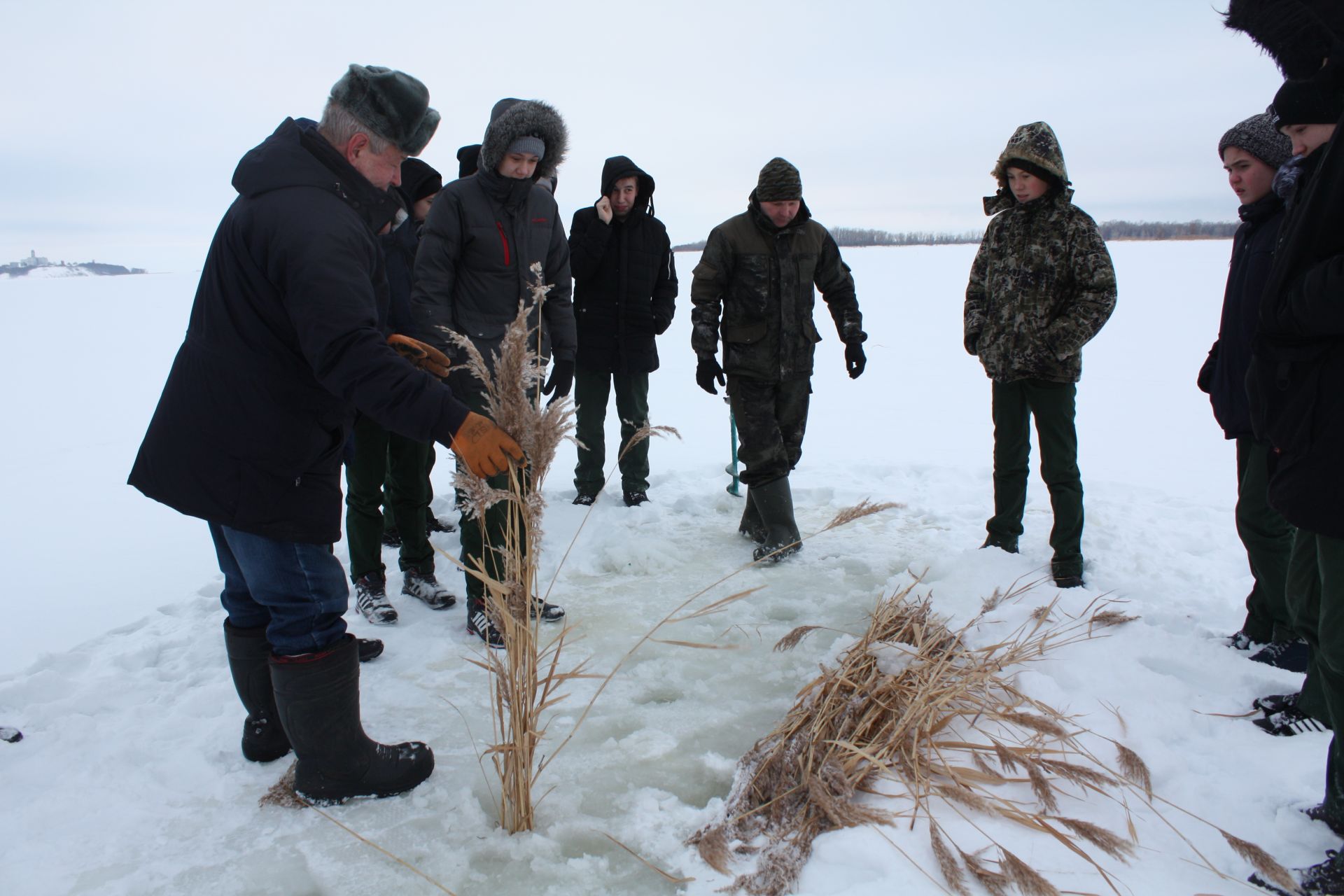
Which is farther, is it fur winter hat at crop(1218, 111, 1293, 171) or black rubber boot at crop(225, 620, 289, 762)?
fur winter hat at crop(1218, 111, 1293, 171)

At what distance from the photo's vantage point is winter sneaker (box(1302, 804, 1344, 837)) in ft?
5.77

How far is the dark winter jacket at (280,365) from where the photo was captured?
1.95 meters

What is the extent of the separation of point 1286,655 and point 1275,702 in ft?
2.16

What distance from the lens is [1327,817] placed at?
179cm

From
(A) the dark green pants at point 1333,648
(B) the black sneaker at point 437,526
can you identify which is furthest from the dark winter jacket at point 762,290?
(A) the dark green pants at point 1333,648

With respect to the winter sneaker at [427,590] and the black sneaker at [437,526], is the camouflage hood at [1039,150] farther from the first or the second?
the black sneaker at [437,526]

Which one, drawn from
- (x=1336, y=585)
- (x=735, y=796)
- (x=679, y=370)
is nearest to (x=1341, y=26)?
(x=1336, y=585)

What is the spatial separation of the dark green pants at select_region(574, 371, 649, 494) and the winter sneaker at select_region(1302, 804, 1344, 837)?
3696mm

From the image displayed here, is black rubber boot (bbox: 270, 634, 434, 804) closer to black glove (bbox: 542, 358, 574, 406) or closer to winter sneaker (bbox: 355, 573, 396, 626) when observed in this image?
winter sneaker (bbox: 355, 573, 396, 626)

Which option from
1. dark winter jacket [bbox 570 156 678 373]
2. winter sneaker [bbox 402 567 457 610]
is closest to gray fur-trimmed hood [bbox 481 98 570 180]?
dark winter jacket [bbox 570 156 678 373]

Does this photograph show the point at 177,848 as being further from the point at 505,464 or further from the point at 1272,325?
the point at 1272,325

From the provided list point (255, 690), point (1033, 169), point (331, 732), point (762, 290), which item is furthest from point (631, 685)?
point (1033, 169)

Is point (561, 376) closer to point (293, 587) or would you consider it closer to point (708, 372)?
point (708, 372)

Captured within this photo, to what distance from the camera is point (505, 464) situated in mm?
1917
